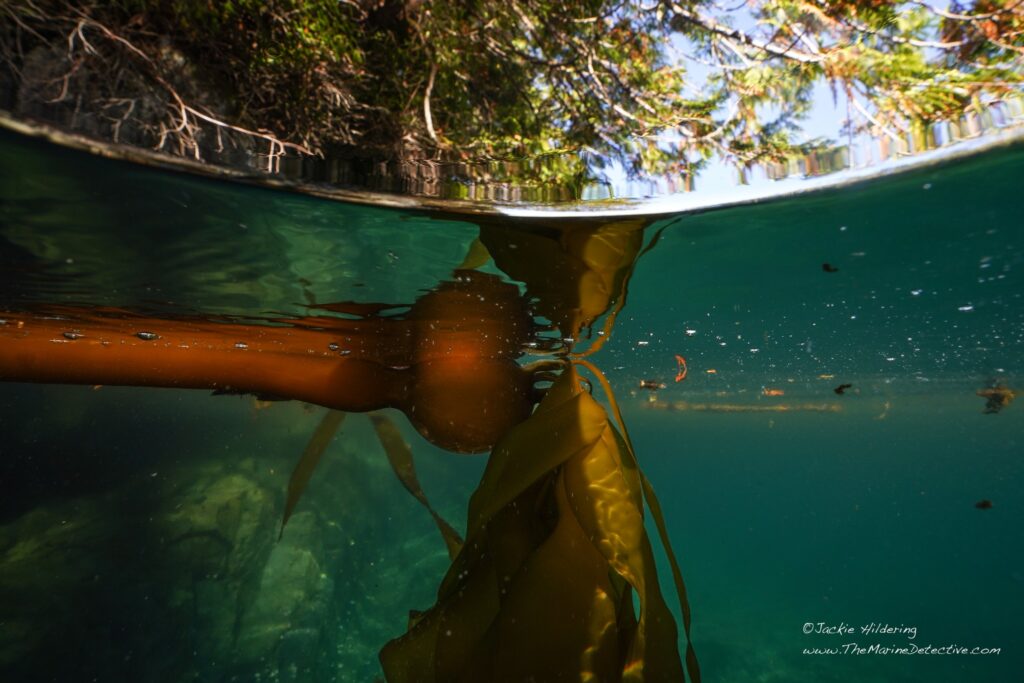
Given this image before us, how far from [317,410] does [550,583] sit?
19437 millimetres

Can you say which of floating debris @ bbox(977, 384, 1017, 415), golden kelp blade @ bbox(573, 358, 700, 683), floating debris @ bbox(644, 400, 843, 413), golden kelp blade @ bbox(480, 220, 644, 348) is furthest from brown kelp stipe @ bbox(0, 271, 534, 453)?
floating debris @ bbox(644, 400, 843, 413)

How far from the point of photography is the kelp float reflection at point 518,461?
221 centimetres

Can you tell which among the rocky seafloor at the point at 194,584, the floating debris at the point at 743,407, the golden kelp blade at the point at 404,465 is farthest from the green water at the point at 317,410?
the floating debris at the point at 743,407

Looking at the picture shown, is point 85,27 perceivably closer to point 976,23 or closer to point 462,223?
point 462,223

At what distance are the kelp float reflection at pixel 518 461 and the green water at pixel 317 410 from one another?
94 centimetres

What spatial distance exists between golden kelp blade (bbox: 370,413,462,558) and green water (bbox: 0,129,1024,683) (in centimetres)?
166

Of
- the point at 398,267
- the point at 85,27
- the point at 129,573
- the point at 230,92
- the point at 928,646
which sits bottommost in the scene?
the point at 928,646

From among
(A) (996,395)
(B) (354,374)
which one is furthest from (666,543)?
(A) (996,395)

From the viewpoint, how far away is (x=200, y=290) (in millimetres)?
5660

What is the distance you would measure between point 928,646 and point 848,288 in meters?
19.0

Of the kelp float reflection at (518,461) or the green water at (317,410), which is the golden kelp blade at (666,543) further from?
the green water at (317,410)

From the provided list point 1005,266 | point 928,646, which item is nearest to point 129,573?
point 1005,266

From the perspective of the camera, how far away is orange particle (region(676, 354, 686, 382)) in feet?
47.8

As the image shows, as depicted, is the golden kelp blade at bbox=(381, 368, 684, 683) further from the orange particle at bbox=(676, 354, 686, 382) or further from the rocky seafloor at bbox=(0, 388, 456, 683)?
the orange particle at bbox=(676, 354, 686, 382)
